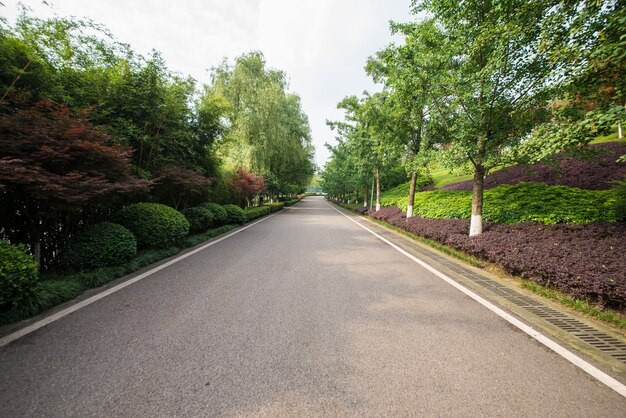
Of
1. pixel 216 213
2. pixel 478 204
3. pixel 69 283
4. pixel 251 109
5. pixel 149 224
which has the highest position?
pixel 251 109

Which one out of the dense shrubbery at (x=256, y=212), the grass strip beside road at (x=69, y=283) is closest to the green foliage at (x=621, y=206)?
the grass strip beside road at (x=69, y=283)

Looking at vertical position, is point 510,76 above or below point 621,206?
above

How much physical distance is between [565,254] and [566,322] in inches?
67.7

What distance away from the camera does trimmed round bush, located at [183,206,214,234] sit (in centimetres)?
838

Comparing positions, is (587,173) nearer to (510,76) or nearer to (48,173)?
(510,76)

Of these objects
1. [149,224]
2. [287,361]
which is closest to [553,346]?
[287,361]

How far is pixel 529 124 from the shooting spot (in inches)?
234

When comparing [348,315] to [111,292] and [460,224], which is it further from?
[460,224]

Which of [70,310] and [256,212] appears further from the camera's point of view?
[256,212]

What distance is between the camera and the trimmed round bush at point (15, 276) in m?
2.52

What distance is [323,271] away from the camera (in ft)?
15.9

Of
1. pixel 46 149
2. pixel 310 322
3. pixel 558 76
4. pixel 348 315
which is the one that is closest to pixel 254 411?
pixel 310 322

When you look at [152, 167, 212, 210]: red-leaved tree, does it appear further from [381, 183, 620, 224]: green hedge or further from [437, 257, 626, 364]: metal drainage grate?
[381, 183, 620, 224]: green hedge

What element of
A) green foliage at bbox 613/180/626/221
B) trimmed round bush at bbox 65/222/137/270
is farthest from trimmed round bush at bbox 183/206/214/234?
green foliage at bbox 613/180/626/221
